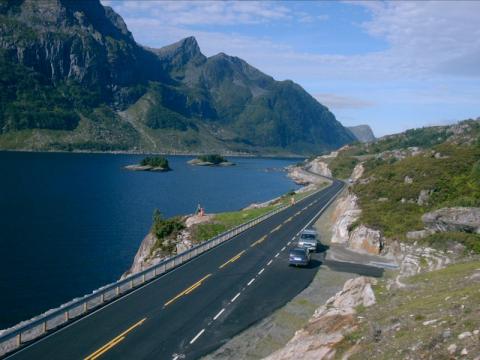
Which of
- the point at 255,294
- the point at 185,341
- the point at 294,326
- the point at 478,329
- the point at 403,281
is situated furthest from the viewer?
the point at 255,294

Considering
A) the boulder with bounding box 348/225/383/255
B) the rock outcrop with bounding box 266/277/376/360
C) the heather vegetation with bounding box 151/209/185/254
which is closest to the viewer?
the rock outcrop with bounding box 266/277/376/360

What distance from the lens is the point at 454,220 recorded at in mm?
34938

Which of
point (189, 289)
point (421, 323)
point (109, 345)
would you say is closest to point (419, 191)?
point (189, 289)

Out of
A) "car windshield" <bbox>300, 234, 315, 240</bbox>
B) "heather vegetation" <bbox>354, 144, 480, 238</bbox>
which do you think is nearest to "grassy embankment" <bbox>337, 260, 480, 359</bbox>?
"heather vegetation" <bbox>354, 144, 480, 238</bbox>

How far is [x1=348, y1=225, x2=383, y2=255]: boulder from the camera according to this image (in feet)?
132

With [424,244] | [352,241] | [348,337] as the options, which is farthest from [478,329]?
[352,241]

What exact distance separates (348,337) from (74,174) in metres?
156

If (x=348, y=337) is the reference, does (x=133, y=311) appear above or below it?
below

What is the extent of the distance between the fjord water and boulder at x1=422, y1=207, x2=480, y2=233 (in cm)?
3134

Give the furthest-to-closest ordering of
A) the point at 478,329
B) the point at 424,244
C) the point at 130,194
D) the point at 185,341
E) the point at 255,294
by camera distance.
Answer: the point at 130,194 → the point at 424,244 → the point at 255,294 → the point at 185,341 → the point at 478,329

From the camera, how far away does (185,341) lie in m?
20.2

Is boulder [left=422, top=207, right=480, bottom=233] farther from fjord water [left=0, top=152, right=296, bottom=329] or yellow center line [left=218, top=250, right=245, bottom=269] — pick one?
fjord water [left=0, top=152, right=296, bottom=329]

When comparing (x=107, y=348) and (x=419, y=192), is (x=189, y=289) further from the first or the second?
(x=419, y=192)

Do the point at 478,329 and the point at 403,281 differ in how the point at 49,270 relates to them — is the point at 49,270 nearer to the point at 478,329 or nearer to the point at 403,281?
the point at 403,281
